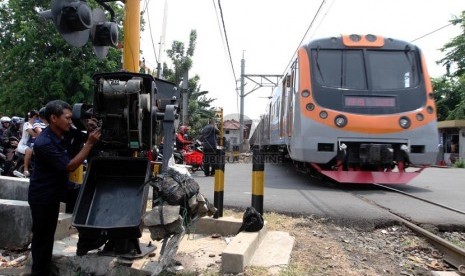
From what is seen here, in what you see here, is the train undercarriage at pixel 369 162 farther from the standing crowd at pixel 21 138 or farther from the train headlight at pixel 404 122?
the standing crowd at pixel 21 138

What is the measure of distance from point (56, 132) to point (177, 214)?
1.41 meters

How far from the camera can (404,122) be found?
848 cm

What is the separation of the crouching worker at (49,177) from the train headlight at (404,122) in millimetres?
6243

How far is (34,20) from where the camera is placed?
20719 mm

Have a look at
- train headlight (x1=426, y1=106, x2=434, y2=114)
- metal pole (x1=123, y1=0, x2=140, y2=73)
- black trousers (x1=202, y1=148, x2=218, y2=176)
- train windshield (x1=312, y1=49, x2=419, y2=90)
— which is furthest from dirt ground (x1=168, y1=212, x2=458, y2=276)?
black trousers (x1=202, y1=148, x2=218, y2=176)

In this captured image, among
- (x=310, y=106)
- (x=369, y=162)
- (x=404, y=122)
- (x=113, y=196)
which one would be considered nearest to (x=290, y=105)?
(x=310, y=106)

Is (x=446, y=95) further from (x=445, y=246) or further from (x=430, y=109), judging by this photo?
(x=445, y=246)

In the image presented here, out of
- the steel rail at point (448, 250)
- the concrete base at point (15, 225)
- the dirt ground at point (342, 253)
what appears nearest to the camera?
the dirt ground at point (342, 253)

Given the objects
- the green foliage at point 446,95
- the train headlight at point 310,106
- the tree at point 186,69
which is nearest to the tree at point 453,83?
the green foliage at point 446,95

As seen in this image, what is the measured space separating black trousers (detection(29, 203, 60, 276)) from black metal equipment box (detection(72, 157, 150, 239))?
27cm

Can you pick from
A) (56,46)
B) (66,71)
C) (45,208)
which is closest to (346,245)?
(45,208)

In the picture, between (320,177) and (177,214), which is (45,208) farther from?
(320,177)

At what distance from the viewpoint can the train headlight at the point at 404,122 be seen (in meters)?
8.46

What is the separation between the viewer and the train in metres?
8.39
